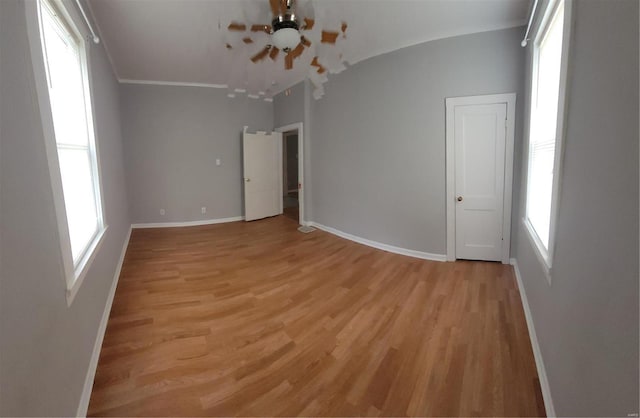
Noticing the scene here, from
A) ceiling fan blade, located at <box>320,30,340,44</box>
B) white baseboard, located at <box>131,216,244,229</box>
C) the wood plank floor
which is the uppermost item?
ceiling fan blade, located at <box>320,30,340,44</box>

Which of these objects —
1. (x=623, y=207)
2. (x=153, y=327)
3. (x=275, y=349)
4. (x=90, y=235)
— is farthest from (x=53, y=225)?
(x=623, y=207)

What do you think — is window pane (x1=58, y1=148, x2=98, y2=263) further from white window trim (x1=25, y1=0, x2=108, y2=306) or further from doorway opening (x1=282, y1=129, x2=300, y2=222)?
doorway opening (x1=282, y1=129, x2=300, y2=222)

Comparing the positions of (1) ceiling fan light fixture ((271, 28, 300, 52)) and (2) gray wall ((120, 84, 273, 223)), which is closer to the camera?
(1) ceiling fan light fixture ((271, 28, 300, 52))

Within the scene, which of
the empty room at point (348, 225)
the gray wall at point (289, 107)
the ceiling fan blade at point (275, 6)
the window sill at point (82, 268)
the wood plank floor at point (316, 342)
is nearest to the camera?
the empty room at point (348, 225)

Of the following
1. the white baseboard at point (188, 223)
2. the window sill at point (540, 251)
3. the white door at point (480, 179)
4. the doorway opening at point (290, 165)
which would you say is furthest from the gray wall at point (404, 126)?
the doorway opening at point (290, 165)

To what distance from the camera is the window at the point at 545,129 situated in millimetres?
1716

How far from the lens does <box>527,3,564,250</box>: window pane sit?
1.97 metres

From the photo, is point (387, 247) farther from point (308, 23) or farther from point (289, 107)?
point (289, 107)

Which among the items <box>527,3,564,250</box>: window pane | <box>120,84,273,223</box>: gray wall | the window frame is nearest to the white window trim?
the window frame

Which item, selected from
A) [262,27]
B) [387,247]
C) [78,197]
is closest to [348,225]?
[387,247]

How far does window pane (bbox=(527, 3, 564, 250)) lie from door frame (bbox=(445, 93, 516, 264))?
58 centimetres

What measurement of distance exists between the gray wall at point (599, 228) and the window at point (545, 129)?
26cm

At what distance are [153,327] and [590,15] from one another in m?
3.25

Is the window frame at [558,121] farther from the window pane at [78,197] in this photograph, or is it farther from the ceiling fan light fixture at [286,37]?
the window pane at [78,197]
